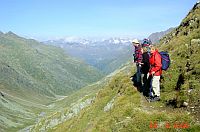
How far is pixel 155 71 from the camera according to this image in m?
26.7

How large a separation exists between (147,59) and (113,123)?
21.4 feet

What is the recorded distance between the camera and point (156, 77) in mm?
26766

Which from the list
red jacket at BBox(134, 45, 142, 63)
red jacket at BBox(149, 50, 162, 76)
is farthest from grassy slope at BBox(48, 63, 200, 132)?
red jacket at BBox(134, 45, 142, 63)

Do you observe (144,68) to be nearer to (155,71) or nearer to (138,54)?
(138,54)

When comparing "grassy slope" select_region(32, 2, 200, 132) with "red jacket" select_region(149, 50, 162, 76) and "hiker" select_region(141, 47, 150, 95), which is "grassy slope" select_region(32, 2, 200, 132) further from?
"red jacket" select_region(149, 50, 162, 76)

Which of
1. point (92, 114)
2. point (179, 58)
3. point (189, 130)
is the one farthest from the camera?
point (92, 114)

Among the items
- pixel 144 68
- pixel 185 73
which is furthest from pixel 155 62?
pixel 144 68

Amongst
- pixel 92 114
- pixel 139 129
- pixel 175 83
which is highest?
pixel 175 83

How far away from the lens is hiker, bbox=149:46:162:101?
26266 millimetres

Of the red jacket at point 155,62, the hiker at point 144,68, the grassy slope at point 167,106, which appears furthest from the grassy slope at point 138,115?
the red jacket at point 155,62

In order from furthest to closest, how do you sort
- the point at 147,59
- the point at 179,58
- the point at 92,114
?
the point at 92,114, the point at 179,58, the point at 147,59

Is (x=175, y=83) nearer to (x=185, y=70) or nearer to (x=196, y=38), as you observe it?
(x=185, y=70)

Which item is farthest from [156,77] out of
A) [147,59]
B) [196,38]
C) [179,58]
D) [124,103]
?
[196,38]

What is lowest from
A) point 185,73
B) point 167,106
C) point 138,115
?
point 138,115
